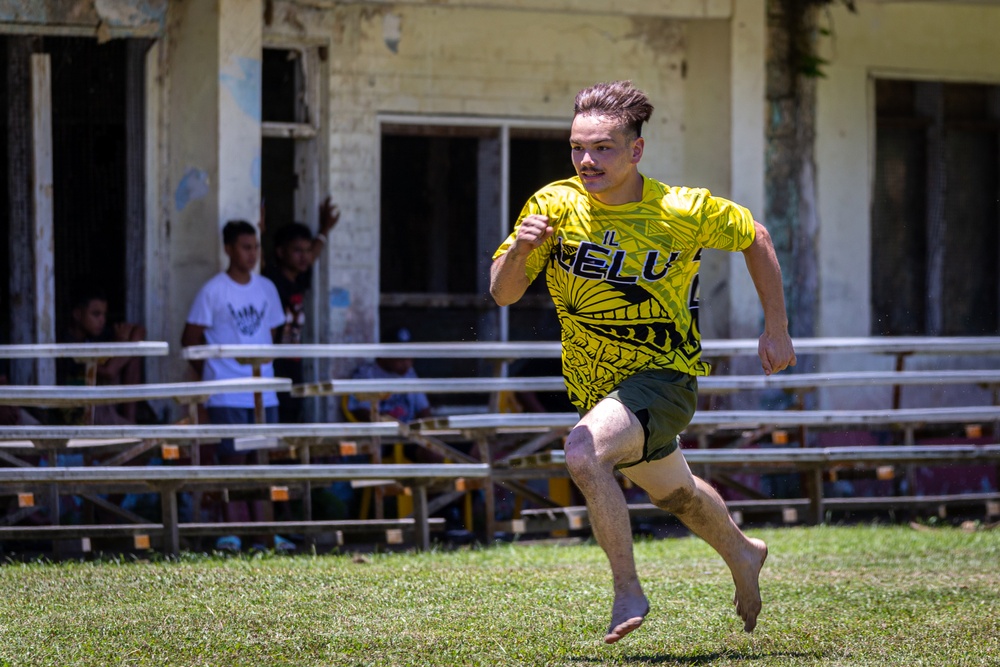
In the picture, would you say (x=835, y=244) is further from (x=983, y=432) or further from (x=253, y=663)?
(x=253, y=663)

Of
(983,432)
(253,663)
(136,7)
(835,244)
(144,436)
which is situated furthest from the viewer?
(835,244)

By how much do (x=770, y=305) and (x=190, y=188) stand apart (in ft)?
18.4

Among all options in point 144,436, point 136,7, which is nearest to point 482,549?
point 144,436

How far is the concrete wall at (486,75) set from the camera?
10.6 metres

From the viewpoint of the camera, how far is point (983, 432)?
10.3 m

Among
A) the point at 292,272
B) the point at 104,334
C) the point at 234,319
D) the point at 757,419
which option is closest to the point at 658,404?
the point at 757,419

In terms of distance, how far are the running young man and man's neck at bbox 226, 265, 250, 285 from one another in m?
4.58

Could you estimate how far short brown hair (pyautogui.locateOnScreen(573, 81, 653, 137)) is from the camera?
521cm

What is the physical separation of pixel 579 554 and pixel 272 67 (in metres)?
4.64

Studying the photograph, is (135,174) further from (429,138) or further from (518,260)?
(518,260)

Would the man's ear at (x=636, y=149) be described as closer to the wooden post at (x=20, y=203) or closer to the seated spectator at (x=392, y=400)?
the seated spectator at (x=392, y=400)

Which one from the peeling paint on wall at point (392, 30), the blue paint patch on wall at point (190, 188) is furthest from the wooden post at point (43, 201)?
the peeling paint on wall at point (392, 30)

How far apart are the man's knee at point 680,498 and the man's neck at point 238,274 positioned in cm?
488

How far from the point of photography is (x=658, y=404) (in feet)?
16.9
